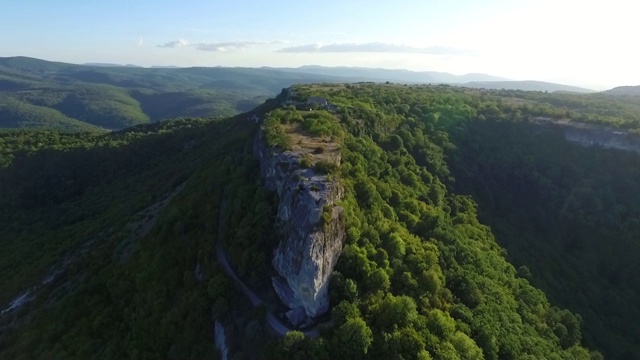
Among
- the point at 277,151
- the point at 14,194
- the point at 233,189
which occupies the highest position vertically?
the point at 277,151

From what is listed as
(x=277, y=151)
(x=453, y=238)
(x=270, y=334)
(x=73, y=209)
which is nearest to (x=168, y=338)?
(x=270, y=334)

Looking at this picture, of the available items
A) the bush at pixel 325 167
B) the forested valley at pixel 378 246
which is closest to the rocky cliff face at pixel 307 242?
the bush at pixel 325 167

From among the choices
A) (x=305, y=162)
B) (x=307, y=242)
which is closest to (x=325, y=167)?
(x=305, y=162)

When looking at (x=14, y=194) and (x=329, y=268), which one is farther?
(x=14, y=194)

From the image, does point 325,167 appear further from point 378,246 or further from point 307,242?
point 307,242

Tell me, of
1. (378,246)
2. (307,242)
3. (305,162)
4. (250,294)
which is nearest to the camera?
(307,242)

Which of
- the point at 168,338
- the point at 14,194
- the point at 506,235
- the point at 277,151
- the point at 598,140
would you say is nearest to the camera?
the point at 168,338

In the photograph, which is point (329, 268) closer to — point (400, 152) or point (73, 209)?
point (400, 152)
